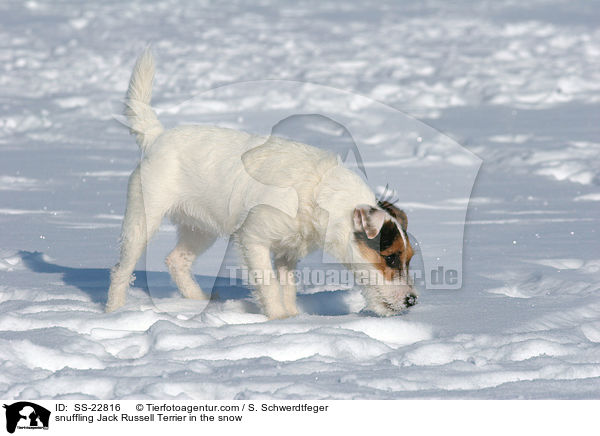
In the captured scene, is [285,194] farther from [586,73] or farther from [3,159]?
[586,73]

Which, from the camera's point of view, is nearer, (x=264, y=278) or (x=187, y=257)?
(x=264, y=278)

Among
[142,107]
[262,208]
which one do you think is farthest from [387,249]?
[142,107]

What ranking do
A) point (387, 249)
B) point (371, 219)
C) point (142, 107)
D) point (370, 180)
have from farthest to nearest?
1. point (370, 180)
2. point (142, 107)
3. point (387, 249)
4. point (371, 219)

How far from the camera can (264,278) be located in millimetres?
4945

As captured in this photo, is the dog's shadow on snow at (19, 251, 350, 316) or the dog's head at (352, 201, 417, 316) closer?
the dog's head at (352, 201, 417, 316)

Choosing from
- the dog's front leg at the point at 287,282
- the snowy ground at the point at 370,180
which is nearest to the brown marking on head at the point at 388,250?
the snowy ground at the point at 370,180

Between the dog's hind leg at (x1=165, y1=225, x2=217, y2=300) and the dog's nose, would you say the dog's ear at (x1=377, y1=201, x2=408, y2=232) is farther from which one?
the dog's hind leg at (x1=165, y1=225, x2=217, y2=300)

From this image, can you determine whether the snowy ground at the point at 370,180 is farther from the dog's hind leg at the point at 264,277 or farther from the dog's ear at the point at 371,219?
the dog's ear at the point at 371,219

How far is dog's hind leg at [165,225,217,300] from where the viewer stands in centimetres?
580

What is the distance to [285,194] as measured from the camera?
4.82 metres

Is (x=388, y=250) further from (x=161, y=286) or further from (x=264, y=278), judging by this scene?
(x=161, y=286)

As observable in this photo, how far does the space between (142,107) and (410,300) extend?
2.18 metres
